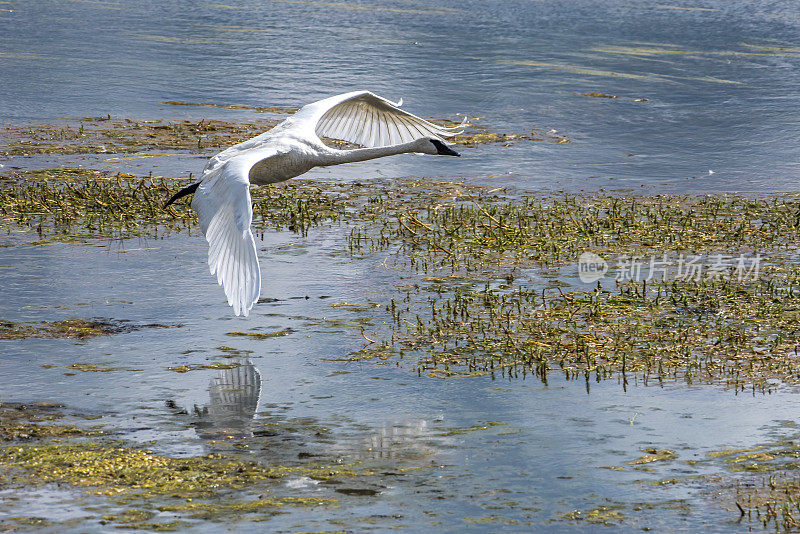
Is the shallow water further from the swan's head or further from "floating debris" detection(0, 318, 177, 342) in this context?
the swan's head

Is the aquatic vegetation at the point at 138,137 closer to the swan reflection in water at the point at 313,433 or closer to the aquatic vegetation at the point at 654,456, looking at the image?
the swan reflection in water at the point at 313,433

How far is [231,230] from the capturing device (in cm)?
955

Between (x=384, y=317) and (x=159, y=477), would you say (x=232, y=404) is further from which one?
(x=384, y=317)

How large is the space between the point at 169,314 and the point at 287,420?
114 inches

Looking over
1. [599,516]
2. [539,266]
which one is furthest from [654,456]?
[539,266]

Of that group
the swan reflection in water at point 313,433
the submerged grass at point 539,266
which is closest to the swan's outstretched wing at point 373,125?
the submerged grass at point 539,266

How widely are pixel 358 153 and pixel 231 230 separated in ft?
9.52

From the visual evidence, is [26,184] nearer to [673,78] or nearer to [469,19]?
[673,78]

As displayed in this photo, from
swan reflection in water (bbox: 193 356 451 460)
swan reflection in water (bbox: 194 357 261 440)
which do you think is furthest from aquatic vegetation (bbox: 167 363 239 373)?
swan reflection in water (bbox: 193 356 451 460)

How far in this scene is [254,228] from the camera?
46.4 ft

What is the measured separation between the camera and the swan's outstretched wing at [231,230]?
902 cm

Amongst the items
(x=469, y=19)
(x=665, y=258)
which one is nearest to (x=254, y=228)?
(x=665, y=258)

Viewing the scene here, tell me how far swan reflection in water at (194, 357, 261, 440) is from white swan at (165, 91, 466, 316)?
1.67 feet

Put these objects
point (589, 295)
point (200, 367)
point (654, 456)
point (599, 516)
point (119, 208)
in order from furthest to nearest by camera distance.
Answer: point (119, 208), point (589, 295), point (200, 367), point (654, 456), point (599, 516)
